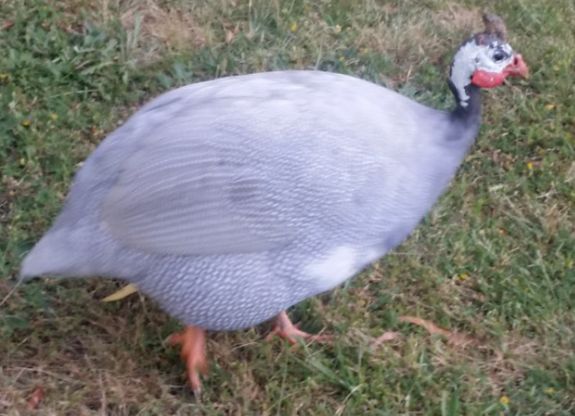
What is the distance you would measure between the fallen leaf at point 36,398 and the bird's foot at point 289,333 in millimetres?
660

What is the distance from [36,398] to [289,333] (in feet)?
2.44

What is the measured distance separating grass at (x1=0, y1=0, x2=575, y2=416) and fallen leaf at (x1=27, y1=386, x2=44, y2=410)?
16mm

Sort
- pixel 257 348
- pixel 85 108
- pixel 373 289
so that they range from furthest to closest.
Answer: pixel 85 108, pixel 373 289, pixel 257 348

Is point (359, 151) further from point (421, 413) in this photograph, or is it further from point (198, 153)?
point (421, 413)

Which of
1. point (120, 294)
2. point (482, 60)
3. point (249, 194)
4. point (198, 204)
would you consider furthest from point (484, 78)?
point (120, 294)

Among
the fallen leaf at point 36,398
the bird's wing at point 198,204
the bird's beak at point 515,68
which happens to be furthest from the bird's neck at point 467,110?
the fallen leaf at point 36,398

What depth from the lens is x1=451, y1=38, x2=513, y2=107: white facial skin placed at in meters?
2.24

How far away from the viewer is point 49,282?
263 centimetres

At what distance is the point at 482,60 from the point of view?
7.34 ft

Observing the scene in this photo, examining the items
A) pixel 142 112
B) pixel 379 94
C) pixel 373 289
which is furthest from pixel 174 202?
pixel 373 289

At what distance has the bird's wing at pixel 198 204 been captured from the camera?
1.98 meters

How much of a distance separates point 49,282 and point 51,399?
16.4 inches

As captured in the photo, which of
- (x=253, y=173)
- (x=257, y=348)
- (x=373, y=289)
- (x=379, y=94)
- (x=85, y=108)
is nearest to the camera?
(x=253, y=173)

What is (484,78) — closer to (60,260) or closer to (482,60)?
(482,60)
